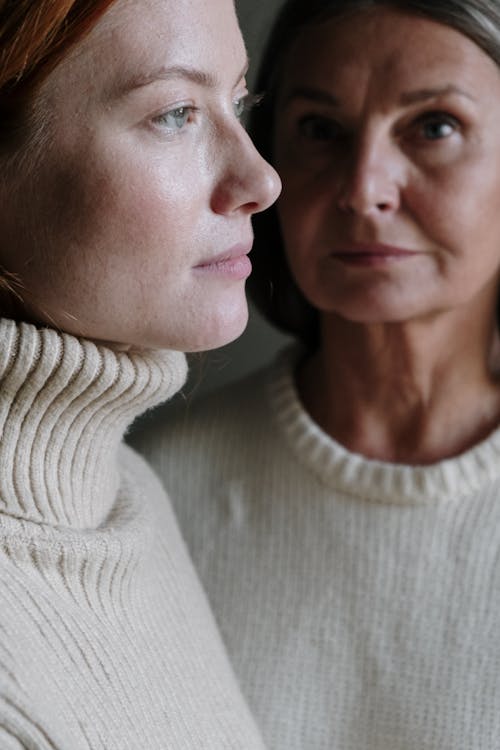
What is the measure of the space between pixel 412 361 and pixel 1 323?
1.89 ft

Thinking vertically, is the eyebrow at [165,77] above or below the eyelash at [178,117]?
above

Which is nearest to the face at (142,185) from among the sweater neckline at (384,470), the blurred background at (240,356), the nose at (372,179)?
the nose at (372,179)

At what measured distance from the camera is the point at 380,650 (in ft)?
4.08

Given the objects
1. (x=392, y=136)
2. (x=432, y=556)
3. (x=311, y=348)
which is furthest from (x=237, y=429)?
(x=392, y=136)

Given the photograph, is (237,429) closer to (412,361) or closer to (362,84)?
(412,361)

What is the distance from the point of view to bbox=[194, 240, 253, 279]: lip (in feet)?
3.10

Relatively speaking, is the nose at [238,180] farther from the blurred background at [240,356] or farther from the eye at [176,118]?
Answer: the blurred background at [240,356]

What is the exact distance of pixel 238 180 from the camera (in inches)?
37.0

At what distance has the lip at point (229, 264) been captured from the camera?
0.94 m

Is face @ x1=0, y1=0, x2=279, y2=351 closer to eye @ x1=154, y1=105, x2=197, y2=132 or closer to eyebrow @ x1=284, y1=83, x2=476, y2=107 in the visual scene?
eye @ x1=154, y1=105, x2=197, y2=132

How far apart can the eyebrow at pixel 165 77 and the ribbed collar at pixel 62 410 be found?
19 centimetres

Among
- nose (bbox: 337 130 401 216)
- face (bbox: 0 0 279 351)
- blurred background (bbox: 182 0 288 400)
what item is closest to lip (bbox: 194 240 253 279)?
face (bbox: 0 0 279 351)

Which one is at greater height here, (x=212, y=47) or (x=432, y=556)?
(x=212, y=47)

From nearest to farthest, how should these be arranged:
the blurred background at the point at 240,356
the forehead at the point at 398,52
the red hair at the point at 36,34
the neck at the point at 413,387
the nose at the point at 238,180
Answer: the red hair at the point at 36,34, the nose at the point at 238,180, the forehead at the point at 398,52, the neck at the point at 413,387, the blurred background at the point at 240,356
